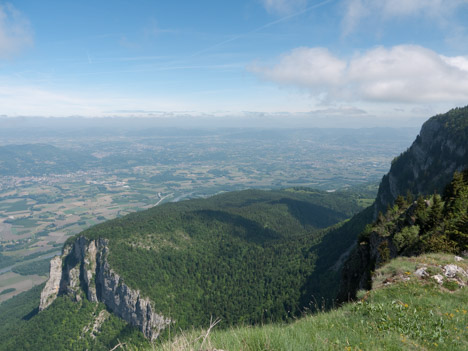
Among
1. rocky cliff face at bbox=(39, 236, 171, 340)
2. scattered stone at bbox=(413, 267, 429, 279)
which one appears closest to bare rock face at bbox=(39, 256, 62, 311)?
rocky cliff face at bbox=(39, 236, 171, 340)

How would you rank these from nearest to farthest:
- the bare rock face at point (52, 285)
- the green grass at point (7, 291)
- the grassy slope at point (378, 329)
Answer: the grassy slope at point (378, 329)
the bare rock face at point (52, 285)
the green grass at point (7, 291)

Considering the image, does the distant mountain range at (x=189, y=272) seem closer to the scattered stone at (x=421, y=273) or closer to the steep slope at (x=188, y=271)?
the steep slope at (x=188, y=271)

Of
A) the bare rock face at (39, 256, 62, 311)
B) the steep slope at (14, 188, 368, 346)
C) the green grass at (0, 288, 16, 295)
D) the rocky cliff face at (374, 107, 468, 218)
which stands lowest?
the green grass at (0, 288, 16, 295)

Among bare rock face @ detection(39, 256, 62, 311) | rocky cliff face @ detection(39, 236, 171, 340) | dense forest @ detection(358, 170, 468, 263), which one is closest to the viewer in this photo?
dense forest @ detection(358, 170, 468, 263)

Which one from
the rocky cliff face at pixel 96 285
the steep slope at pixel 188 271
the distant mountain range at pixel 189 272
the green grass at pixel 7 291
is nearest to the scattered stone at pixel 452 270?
the distant mountain range at pixel 189 272

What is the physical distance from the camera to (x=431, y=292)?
10977 mm

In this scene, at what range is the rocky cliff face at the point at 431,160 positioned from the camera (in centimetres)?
7744

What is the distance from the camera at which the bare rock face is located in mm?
114137

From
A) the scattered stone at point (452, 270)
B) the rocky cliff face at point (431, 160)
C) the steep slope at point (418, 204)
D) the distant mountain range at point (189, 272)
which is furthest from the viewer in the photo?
the distant mountain range at point (189, 272)

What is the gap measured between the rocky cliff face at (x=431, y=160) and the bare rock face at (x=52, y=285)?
14032cm

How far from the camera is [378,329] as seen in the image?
7883 millimetres

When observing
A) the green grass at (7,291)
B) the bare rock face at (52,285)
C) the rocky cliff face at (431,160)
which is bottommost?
the green grass at (7,291)

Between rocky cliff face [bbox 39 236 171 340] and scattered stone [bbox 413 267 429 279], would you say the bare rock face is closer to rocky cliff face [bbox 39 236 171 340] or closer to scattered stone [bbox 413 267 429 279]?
rocky cliff face [bbox 39 236 171 340]

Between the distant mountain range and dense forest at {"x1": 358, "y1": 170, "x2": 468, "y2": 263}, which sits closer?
dense forest at {"x1": 358, "y1": 170, "x2": 468, "y2": 263}
